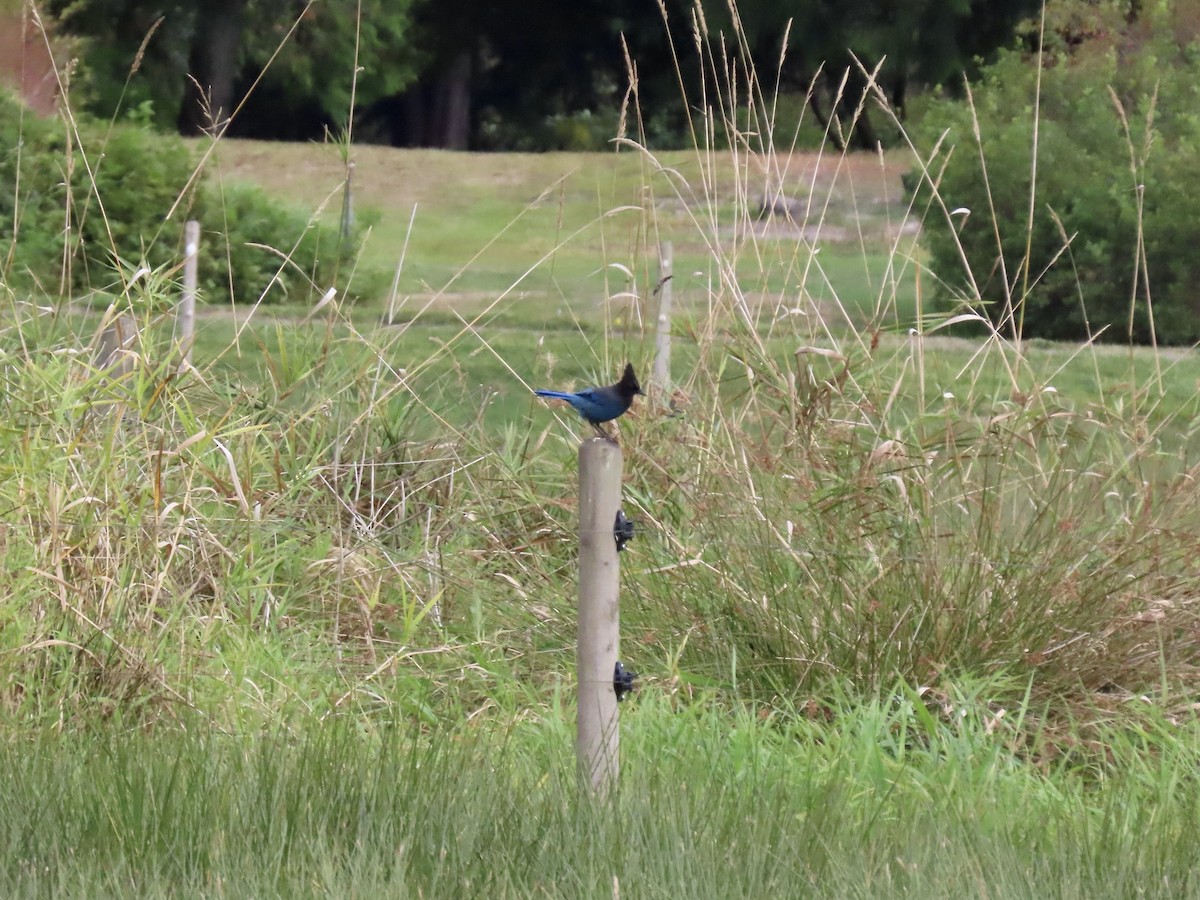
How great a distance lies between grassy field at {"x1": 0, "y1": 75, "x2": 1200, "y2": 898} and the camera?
8.84 feet

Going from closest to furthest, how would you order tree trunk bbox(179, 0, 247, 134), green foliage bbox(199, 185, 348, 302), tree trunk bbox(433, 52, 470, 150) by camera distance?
green foliage bbox(199, 185, 348, 302)
tree trunk bbox(179, 0, 247, 134)
tree trunk bbox(433, 52, 470, 150)

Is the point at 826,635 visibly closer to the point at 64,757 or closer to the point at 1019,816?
the point at 1019,816

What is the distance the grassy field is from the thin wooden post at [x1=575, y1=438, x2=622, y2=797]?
0.09m

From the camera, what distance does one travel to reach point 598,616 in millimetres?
2922

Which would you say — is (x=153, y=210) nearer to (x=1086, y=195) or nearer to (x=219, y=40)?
(x=1086, y=195)

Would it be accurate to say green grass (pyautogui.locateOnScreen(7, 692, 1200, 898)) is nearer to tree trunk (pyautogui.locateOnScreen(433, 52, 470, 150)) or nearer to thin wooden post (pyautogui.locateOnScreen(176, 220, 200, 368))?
thin wooden post (pyautogui.locateOnScreen(176, 220, 200, 368))

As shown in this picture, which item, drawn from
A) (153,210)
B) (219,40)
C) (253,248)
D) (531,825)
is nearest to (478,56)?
(219,40)

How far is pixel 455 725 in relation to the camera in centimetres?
382

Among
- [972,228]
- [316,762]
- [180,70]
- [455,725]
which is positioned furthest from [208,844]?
[180,70]

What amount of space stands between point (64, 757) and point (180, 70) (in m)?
24.0

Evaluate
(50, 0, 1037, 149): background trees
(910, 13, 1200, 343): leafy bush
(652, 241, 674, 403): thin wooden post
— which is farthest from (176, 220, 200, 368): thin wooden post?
(50, 0, 1037, 149): background trees

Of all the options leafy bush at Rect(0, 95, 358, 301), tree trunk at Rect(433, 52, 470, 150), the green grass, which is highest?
tree trunk at Rect(433, 52, 470, 150)

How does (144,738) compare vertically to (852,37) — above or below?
below

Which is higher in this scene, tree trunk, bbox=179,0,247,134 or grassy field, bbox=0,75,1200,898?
tree trunk, bbox=179,0,247,134
